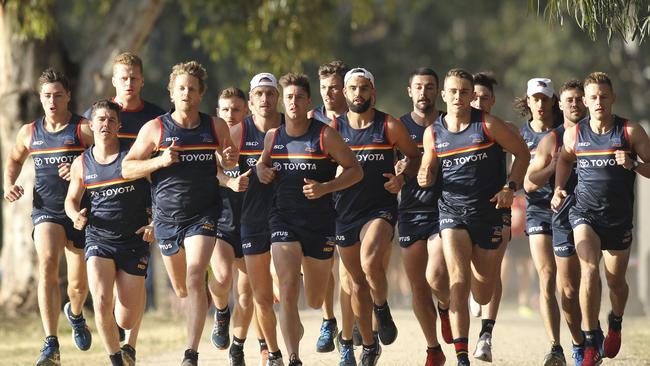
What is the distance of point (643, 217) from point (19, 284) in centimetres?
1322

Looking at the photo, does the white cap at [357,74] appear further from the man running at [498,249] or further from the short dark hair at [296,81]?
the man running at [498,249]

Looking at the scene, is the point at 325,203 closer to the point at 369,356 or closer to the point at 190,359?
the point at 369,356

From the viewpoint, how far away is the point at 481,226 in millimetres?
12727

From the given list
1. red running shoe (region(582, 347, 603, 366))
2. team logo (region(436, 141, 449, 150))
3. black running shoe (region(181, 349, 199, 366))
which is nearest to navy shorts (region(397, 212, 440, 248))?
team logo (region(436, 141, 449, 150))

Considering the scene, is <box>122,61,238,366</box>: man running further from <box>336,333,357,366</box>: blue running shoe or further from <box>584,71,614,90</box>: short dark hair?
<box>584,71,614,90</box>: short dark hair

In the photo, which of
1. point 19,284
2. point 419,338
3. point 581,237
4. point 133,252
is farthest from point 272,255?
point 19,284

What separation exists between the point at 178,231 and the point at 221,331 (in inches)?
73.5

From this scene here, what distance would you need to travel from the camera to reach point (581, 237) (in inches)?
505

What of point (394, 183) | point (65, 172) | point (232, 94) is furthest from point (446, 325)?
point (65, 172)

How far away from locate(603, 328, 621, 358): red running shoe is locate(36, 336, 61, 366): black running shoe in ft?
15.9

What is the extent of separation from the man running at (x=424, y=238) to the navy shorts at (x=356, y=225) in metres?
0.41

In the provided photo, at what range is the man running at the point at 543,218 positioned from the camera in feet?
44.6

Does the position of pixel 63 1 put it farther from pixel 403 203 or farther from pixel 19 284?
pixel 403 203

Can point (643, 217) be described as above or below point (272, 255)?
above
